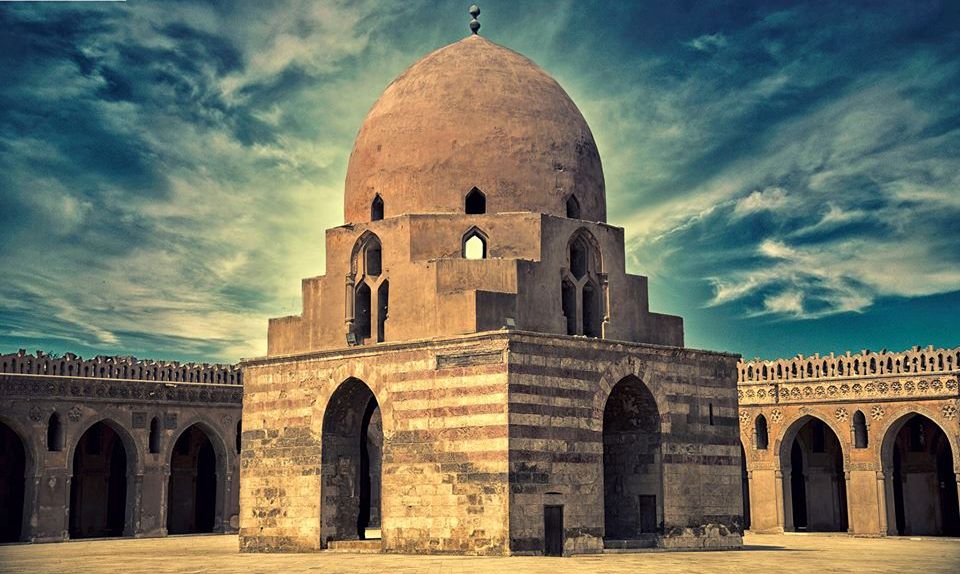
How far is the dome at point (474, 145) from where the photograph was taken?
21.3 meters

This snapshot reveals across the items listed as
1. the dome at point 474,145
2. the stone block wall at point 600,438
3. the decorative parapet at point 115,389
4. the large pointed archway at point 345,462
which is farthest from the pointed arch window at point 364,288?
the decorative parapet at point 115,389

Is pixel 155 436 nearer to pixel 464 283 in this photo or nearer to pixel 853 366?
pixel 464 283

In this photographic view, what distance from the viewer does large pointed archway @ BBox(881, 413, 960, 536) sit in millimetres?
31922

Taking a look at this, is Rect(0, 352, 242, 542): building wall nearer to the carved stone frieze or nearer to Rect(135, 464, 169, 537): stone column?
Rect(135, 464, 169, 537): stone column

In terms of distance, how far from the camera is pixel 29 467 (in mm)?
29188

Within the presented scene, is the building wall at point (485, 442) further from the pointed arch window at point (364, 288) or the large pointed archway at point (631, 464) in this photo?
the pointed arch window at point (364, 288)

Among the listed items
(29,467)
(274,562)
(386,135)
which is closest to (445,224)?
(386,135)

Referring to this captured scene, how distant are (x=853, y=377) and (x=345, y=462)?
1501 cm

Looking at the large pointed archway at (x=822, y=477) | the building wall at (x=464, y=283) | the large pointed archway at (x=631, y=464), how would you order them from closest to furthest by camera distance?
1. the building wall at (x=464, y=283)
2. the large pointed archway at (x=631, y=464)
3. the large pointed archway at (x=822, y=477)

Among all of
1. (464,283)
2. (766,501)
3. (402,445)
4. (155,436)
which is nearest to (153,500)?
(155,436)

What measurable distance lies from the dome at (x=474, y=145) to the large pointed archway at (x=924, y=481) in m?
14.7

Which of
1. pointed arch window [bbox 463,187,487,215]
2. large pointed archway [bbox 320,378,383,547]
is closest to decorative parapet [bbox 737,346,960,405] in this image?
pointed arch window [bbox 463,187,487,215]

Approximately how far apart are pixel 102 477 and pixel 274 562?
16.8 metres

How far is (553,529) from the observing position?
1889 centimetres
